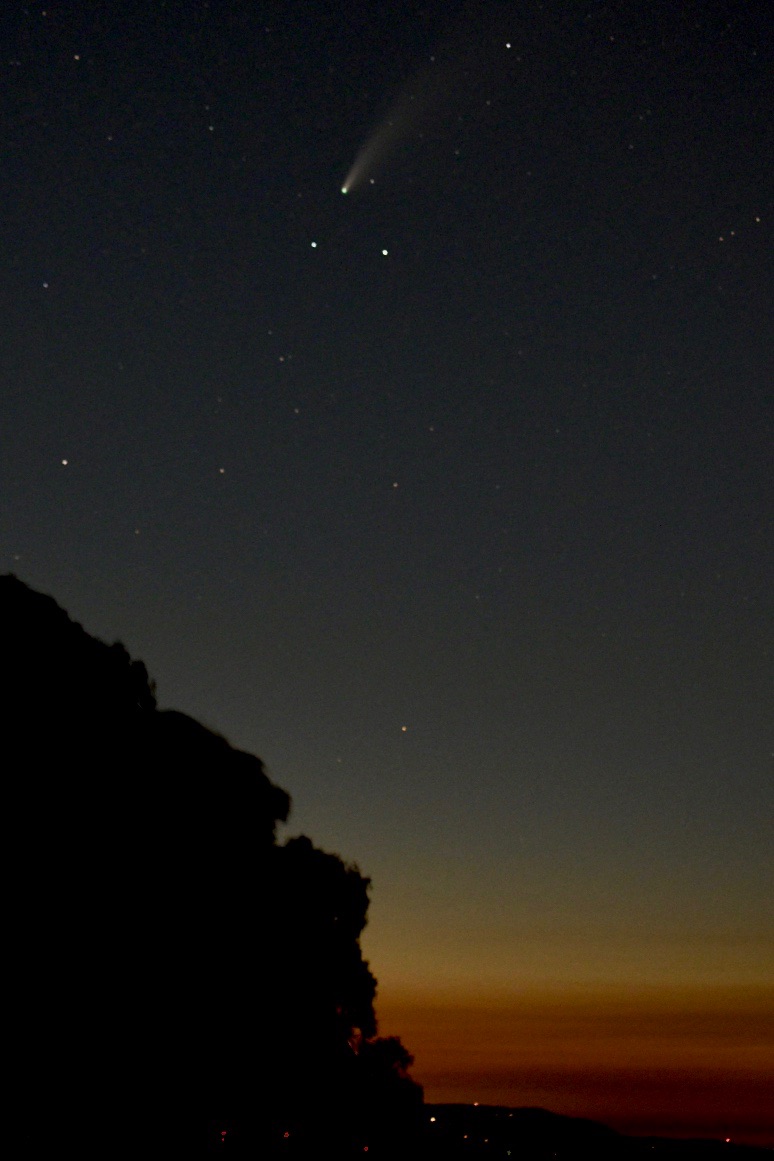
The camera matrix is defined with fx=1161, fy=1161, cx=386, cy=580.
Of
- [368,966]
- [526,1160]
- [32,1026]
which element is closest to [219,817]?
[32,1026]

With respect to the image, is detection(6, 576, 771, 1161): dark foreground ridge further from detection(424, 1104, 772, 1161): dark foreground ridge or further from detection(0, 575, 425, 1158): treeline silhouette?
detection(424, 1104, 772, 1161): dark foreground ridge

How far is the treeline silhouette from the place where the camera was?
46.8 feet

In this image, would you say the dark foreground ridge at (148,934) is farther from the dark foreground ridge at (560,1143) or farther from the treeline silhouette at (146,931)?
the dark foreground ridge at (560,1143)

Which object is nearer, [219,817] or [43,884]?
[43,884]

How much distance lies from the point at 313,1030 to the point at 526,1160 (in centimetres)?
3641

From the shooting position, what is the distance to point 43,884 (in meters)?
14.5

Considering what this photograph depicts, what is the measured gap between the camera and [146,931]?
616 inches

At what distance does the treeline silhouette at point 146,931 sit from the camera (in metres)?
14.3

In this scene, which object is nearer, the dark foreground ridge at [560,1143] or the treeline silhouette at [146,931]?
the treeline silhouette at [146,931]

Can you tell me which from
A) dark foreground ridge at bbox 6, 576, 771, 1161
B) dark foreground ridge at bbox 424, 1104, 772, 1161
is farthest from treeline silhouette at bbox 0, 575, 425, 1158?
dark foreground ridge at bbox 424, 1104, 772, 1161

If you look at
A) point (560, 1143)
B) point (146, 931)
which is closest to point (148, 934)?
point (146, 931)

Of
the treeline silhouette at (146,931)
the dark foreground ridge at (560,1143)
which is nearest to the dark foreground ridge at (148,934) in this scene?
the treeline silhouette at (146,931)

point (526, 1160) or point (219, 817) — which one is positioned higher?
point (219, 817)

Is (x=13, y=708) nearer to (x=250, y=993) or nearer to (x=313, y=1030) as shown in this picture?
(x=250, y=993)
